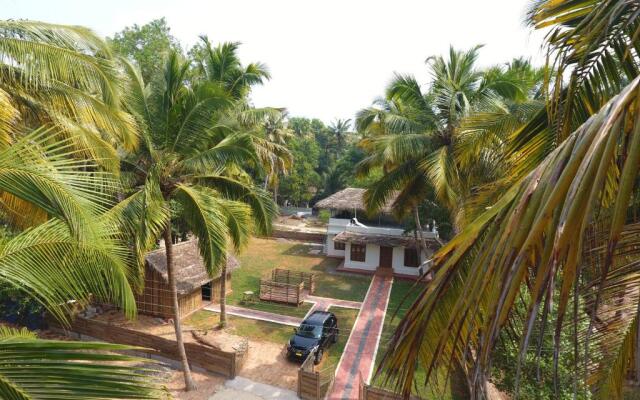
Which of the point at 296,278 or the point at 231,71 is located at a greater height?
the point at 231,71

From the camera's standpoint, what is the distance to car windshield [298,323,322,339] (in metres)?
13.0

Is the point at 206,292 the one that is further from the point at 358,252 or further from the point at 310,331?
the point at 358,252

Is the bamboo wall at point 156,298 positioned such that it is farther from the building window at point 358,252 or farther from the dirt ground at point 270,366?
the building window at point 358,252

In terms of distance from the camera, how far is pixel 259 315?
16484 millimetres

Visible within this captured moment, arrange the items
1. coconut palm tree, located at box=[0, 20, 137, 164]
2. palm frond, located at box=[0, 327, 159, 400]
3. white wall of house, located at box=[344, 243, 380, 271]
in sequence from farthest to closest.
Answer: white wall of house, located at box=[344, 243, 380, 271], coconut palm tree, located at box=[0, 20, 137, 164], palm frond, located at box=[0, 327, 159, 400]

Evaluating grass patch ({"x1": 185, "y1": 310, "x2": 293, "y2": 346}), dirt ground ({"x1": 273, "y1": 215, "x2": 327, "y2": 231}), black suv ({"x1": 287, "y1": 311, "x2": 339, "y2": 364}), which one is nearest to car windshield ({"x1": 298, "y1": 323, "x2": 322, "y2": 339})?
black suv ({"x1": 287, "y1": 311, "x2": 339, "y2": 364})

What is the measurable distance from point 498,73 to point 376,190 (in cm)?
507

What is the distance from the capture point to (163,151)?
9766 mm

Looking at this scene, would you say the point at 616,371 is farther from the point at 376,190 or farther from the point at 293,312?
the point at 293,312

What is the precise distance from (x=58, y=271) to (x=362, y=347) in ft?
38.7

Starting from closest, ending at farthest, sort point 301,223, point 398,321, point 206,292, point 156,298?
point 156,298 → point 398,321 → point 206,292 → point 301,223

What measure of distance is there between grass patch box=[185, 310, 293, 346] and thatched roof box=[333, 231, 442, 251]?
893 centimetres

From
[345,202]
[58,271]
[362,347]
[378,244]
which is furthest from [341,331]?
[58,271]

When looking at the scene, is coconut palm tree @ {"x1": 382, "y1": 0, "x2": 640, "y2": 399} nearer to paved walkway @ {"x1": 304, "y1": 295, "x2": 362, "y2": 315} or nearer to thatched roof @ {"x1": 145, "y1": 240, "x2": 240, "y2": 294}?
thatched roof @ {"x1": 145, "y1": 240, "x2": 240, "y2": 294}
